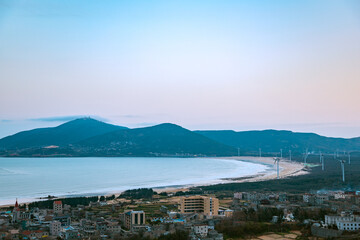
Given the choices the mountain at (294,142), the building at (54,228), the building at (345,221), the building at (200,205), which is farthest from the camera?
the mountain at (294,142)

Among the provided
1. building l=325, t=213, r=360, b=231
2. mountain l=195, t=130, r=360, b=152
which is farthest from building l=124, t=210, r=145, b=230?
mountain l=195, t=130, r=360, b=152

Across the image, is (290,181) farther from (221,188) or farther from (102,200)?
(102,200)

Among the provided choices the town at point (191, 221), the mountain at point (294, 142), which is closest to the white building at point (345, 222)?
the town at point (191, 221)

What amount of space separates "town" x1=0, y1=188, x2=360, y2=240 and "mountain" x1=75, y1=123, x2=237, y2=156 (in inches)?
4645

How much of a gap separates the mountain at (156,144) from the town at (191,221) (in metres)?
118

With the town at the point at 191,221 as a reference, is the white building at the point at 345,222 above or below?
above

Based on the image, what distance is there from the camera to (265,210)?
80.9ft

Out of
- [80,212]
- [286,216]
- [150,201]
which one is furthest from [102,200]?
[286,216]

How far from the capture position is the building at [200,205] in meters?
26.9

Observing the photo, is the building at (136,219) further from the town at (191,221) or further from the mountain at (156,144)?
the mountain at (156,144)

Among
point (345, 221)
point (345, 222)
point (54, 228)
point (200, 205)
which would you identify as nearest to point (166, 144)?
point (200, 205)

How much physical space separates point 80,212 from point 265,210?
38.1 ft

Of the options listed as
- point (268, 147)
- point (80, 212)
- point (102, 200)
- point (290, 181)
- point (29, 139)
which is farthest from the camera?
point (29, 139)

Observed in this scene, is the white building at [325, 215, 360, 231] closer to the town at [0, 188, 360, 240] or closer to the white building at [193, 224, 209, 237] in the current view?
the town at [0, 188, 360, 240]
